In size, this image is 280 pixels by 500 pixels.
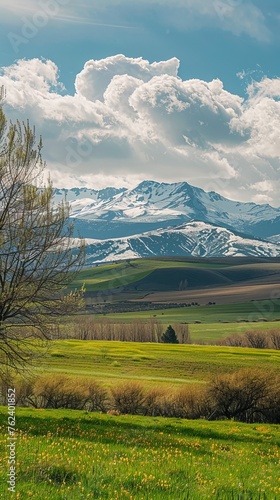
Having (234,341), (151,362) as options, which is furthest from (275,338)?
(151,362)

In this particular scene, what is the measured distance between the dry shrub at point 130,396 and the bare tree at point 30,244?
15204mm

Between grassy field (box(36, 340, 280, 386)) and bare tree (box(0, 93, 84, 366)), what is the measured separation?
25.1m

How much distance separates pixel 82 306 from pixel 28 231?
187 inches

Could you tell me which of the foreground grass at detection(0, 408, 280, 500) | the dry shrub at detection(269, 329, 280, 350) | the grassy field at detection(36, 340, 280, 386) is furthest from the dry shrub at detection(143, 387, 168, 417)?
the dry shrub at detection(269, 329, 280, 350)

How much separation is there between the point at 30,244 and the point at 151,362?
160 feet

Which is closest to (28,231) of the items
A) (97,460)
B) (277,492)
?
(97,460)

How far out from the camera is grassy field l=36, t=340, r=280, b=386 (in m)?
58.6

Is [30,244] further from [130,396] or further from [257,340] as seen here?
[257,340]

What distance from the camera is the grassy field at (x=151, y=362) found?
192ft

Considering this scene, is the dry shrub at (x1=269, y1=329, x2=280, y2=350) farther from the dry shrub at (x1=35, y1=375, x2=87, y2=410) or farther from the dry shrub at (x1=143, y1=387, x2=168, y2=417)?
the dry shrub at (x1=35, y1=375, x2=87, y2=410)

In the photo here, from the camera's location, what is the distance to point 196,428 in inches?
1161

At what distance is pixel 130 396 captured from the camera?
3944 cm

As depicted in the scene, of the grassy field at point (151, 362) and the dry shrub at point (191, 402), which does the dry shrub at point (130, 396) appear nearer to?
the dry shrub at point (191, 402)

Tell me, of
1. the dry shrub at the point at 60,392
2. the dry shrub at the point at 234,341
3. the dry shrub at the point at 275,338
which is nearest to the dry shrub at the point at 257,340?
the dry shrub at the point at 275,338
